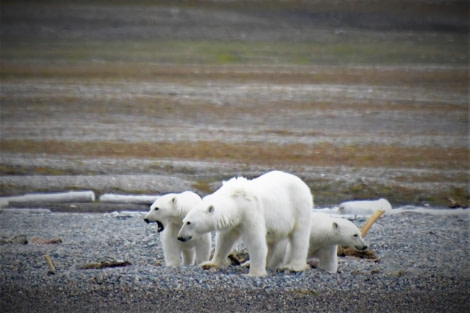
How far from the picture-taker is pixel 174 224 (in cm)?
1123

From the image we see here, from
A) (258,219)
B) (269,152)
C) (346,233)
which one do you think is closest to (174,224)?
(258,219)

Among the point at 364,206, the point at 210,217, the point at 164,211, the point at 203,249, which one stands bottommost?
the point at 364,206

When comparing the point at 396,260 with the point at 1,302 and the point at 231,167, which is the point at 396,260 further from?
the point at 231,167

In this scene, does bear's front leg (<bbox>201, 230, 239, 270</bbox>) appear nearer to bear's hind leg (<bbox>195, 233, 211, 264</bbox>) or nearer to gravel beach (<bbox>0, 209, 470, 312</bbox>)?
gravel beach (<bbox>0, 209, 470, 312</bbox>)

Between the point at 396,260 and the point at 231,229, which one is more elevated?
the point at 231,229

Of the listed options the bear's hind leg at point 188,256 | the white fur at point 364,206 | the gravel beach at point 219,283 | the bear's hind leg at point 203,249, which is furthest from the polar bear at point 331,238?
the white fur at point 364,206

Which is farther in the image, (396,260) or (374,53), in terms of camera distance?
(374,53)

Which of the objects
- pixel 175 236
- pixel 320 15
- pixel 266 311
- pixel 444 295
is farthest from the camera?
pixel 320 15

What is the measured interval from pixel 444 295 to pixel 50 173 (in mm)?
12116

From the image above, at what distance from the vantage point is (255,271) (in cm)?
1023

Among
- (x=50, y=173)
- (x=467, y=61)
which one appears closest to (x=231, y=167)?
(x=50, y=173)

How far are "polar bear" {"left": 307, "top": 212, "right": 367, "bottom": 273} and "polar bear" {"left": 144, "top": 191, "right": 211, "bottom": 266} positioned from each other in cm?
132

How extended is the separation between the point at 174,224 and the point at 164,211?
0.30 m

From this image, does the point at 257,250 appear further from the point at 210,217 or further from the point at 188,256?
the point at 188,256
